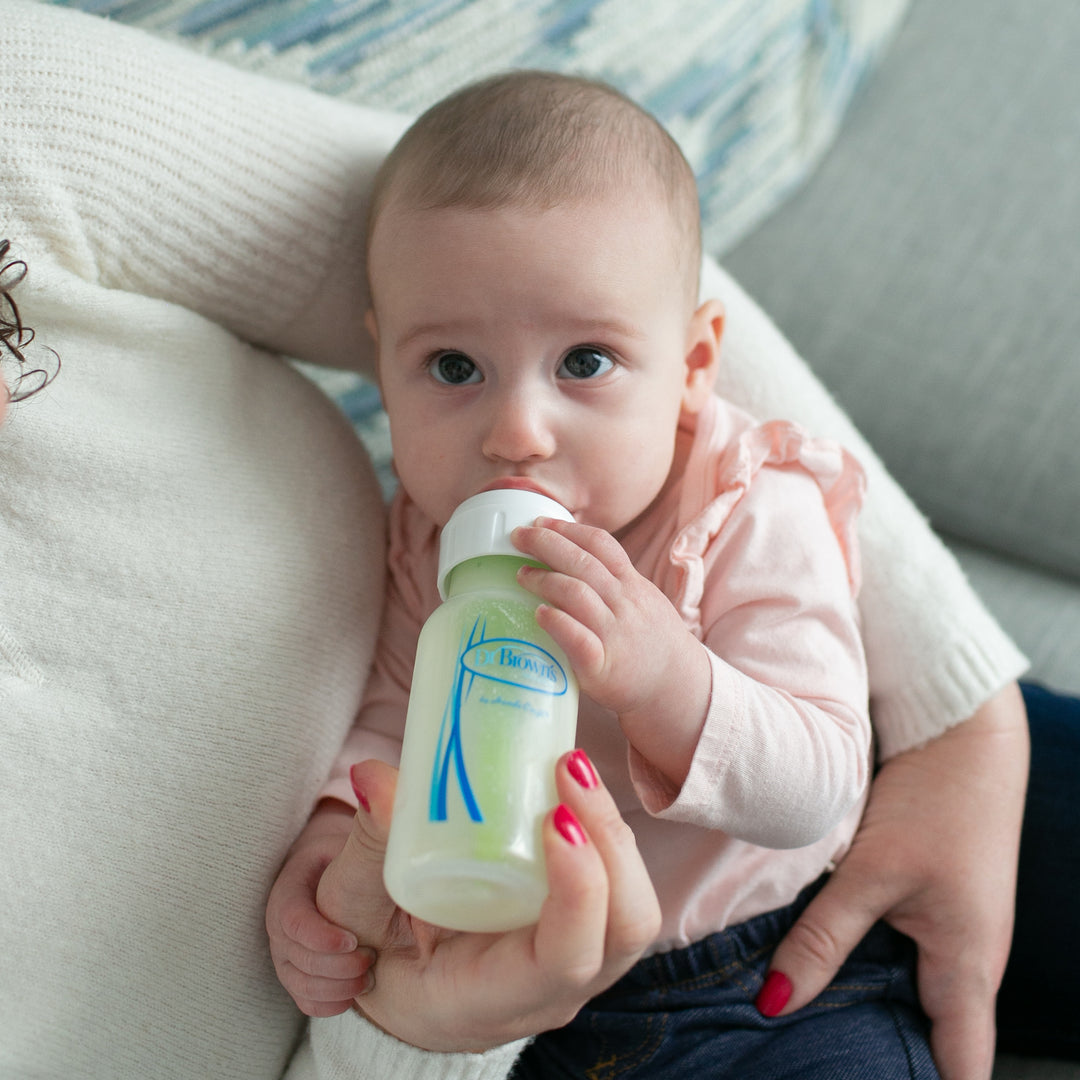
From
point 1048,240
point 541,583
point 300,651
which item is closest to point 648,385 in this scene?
point 541,583

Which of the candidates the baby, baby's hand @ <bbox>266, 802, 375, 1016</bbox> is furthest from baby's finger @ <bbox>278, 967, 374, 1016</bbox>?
the baby

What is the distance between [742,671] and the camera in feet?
2.74

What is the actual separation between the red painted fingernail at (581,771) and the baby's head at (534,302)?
0.24 metres

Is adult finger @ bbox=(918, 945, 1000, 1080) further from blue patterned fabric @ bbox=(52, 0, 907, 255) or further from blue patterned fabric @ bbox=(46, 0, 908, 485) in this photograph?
blue patterned fabric @ bbox=(52, 0, 907, 255)

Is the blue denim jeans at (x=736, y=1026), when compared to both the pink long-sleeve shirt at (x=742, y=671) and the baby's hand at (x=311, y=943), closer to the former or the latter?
the pink long-sleeve shirt at (x=742, y=671)

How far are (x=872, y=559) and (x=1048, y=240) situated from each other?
731mm

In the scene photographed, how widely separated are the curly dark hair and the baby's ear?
1.87 ft

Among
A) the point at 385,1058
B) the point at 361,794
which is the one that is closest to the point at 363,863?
the point at 361,794

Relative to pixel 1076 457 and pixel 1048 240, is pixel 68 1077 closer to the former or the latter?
pixel 1076 457

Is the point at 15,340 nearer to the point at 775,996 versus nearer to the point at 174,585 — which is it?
A: the point at 174,585

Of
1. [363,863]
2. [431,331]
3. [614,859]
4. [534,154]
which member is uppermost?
[534,154]

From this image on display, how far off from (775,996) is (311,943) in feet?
1.44

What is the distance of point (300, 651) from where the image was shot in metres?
0.90

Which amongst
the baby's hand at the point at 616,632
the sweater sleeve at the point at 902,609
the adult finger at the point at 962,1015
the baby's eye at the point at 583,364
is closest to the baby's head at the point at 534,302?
the baby's eye at the point at 583,364
